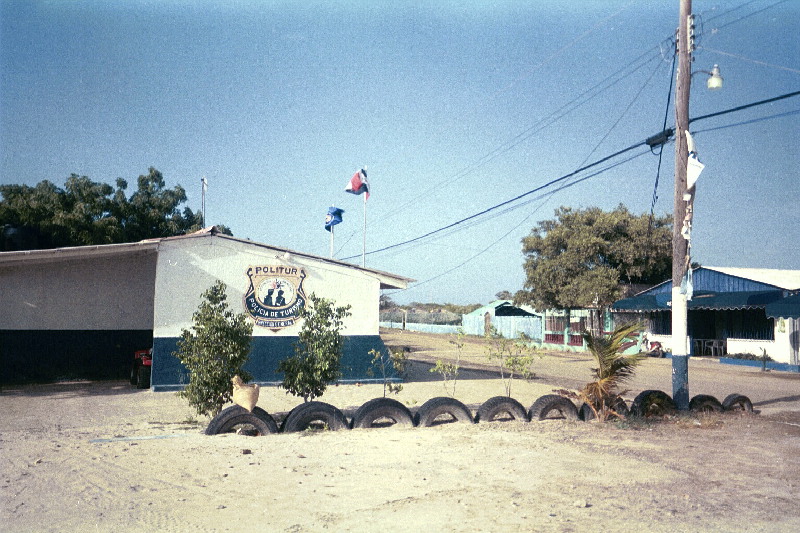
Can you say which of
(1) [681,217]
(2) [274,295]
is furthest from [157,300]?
(1) [681,217]

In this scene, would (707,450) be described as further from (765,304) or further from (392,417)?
(765,304)

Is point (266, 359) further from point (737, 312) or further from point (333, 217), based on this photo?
point (737, 312)

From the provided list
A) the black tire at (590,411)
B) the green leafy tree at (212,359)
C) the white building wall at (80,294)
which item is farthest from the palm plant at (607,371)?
the white building wall at (80,294)

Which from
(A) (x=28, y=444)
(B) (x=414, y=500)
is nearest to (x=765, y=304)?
(B) (x=414, y=500)

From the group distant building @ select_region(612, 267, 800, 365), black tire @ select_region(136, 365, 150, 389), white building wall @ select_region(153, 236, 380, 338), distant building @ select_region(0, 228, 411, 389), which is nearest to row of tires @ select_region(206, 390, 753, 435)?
white building wall @ select_region(153, 236, 380, 338)

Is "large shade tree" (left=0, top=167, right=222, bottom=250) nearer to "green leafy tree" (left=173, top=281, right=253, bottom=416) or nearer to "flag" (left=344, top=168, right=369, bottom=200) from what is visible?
"flag" (left=344, top=168, right=369, bottom=200)

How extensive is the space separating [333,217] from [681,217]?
41.3 ft

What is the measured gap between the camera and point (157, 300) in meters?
15.5

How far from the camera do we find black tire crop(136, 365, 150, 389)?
648 inches

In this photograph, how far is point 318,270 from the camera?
1709cm

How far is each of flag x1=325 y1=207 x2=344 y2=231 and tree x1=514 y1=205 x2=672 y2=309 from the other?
59.5 ft

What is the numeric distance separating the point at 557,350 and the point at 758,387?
66.1 feet

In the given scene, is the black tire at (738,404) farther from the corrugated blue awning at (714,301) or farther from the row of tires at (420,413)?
the corrugated blue awning at (714,301)

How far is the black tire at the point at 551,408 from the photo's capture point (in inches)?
429
